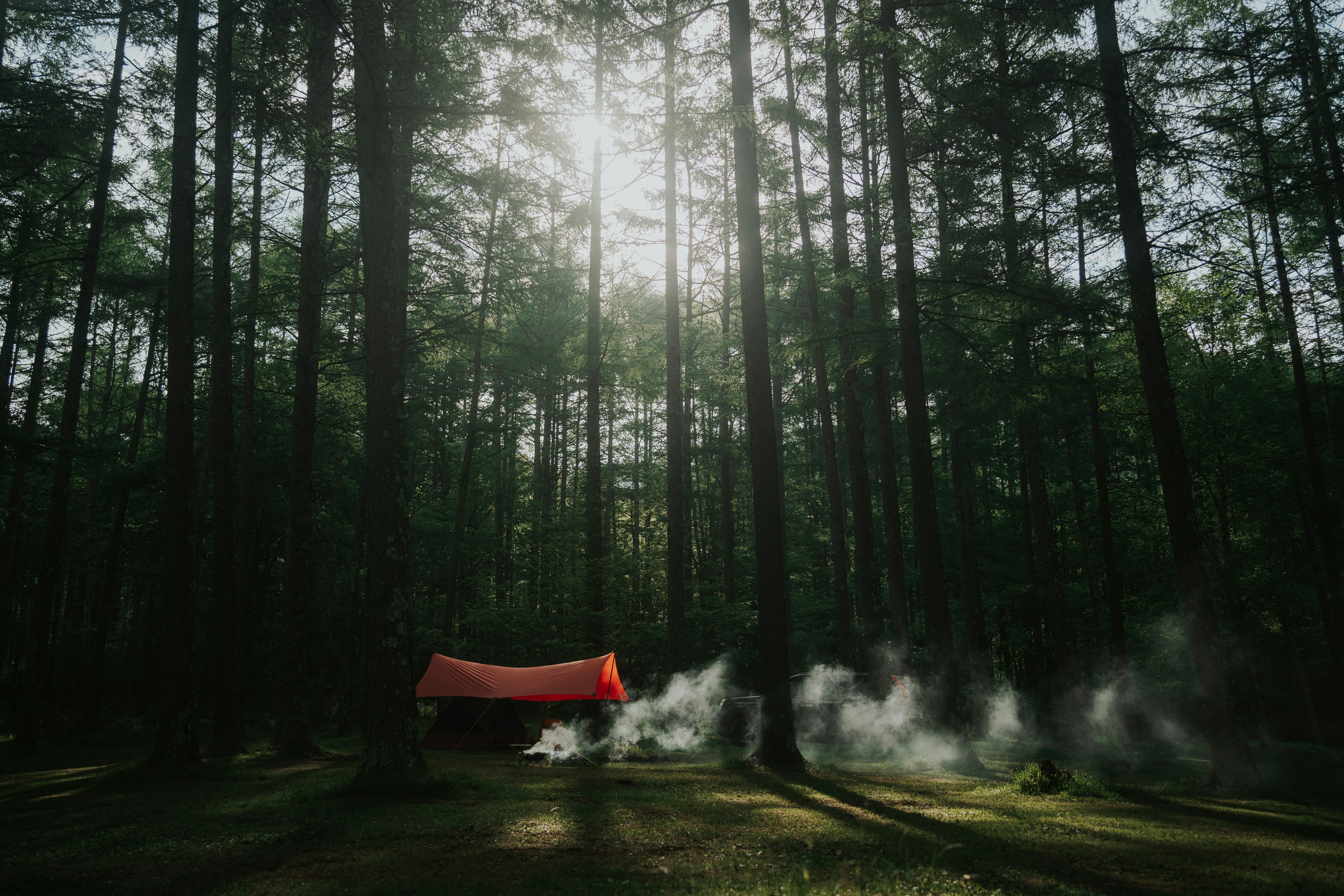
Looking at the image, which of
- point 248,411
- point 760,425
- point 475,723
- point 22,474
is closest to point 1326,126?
point 760,425

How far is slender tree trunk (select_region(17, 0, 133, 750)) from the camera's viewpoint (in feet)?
47.2

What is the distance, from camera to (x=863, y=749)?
1354 cm

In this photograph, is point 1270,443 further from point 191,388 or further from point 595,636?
point 191,388

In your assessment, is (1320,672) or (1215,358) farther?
(1320,672)

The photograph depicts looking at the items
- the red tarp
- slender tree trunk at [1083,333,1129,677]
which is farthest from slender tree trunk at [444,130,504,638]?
slender tree trunk at [1083,333,1129,677]

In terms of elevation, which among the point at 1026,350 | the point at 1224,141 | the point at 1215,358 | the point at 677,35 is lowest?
the point at 1026,350

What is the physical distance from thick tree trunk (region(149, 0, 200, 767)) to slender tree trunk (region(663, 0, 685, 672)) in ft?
24.9

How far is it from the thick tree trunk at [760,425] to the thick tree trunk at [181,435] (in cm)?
786

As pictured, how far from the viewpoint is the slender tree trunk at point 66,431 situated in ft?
47.2

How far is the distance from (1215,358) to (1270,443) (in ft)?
8.27

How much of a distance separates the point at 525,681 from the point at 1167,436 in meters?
11.8

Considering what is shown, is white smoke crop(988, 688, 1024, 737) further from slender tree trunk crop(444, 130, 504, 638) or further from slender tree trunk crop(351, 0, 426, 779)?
slender tree trunk crop(351, 0, 426, 779)

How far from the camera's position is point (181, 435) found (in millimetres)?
10055

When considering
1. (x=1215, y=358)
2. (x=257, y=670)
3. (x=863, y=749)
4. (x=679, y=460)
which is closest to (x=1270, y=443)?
(x=1215, y=358)
